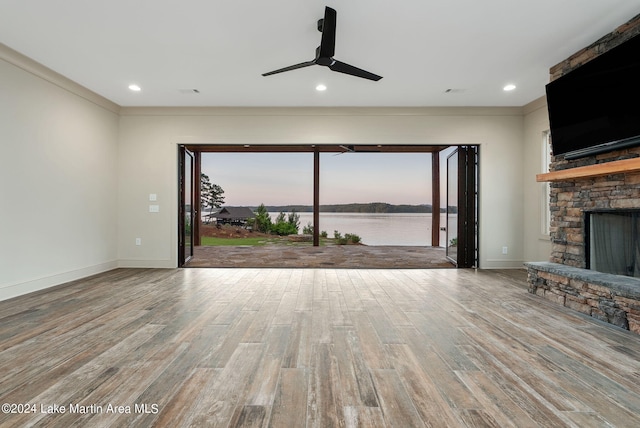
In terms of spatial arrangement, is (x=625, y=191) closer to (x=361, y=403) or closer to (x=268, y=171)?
(x=361, y=403)

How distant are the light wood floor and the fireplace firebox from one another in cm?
78

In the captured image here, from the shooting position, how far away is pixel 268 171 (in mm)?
10781

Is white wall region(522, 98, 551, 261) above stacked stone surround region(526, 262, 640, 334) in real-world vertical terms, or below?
above

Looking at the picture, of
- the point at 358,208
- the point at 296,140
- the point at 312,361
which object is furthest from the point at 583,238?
the point at 358,208

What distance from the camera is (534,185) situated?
5.31 m

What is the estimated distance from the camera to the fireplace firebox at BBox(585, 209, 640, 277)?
A: 3.21 meters

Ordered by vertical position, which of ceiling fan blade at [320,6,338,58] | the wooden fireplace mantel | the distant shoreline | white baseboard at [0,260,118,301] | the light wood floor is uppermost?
ceiling fan blade at [320,6,338,58]

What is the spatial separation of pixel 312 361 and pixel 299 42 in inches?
121

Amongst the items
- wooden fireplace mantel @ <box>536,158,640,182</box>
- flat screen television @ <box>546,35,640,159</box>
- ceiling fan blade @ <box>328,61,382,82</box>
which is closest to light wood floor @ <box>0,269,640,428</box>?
wooden fireplace mantel @ <box>536,158,640,182</box>

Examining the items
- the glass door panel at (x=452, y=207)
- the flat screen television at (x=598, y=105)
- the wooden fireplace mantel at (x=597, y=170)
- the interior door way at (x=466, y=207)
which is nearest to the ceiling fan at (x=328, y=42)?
the flat screen television at (x=598, y=105)

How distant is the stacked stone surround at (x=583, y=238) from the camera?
285 centimetres

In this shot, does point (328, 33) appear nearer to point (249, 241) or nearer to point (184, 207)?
point (184, 207)

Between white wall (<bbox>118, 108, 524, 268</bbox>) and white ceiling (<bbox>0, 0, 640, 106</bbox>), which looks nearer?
white ceiling (<bbox>0, 0, 640, 106</bbox>)

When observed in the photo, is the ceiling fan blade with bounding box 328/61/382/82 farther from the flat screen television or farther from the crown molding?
the crown molding
